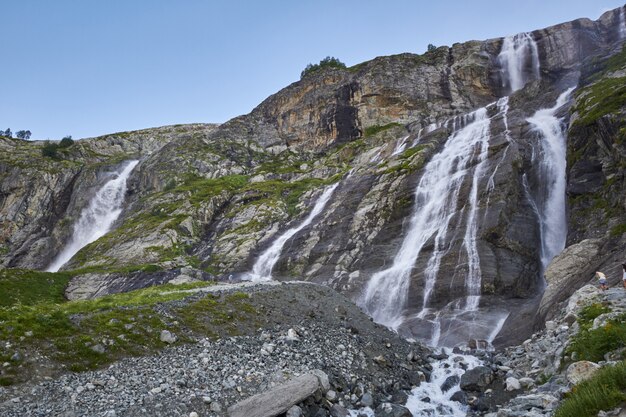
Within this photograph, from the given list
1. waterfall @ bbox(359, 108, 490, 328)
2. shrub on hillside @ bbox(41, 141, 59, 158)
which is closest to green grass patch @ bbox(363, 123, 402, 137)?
waterfall @ bbox(359, 108, 490, 328)

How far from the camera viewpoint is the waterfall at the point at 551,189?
35.1 metres

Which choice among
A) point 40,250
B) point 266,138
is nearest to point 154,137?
point 266,138

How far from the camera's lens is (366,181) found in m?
57.2

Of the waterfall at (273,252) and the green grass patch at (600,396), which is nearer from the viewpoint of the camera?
the green grass patch at (600,396)

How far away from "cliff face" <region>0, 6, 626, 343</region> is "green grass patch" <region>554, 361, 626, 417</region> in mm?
16364

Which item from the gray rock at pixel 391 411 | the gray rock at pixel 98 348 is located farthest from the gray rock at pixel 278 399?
the gray rock at pixel 98 348

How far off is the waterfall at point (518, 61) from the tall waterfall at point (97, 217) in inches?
3373

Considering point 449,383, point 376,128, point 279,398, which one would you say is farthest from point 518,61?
point 279,398

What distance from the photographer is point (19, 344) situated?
47.1 feet

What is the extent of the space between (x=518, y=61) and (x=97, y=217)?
92274 millimetres

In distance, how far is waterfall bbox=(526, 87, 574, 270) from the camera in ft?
115

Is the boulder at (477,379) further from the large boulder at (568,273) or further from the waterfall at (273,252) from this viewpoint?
the waterfall at (273,252)

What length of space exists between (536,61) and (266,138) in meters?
63.2

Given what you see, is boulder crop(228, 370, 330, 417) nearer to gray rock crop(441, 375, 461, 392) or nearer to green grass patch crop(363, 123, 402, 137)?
gray rock crop(441, 375, 461, 392)
